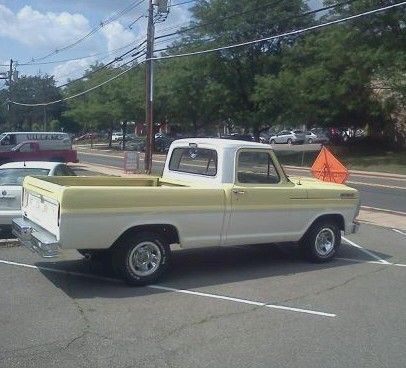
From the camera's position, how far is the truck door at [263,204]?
8.50m

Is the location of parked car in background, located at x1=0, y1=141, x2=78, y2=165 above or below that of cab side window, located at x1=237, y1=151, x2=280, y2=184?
below

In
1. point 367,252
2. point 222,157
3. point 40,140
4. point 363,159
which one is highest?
point 222,157

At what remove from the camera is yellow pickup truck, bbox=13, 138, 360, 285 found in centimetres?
742

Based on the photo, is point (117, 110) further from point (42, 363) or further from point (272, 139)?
point (42, 363)

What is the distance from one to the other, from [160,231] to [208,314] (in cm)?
165

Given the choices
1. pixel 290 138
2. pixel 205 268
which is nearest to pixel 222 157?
pixel 205 268

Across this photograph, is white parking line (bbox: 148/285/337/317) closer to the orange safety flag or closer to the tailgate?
the tailgate

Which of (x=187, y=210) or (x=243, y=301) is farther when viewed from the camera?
(x=187, y=210)

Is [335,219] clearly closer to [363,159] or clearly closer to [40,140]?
[40,140]

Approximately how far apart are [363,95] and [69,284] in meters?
32.2

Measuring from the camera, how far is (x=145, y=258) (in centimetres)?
792

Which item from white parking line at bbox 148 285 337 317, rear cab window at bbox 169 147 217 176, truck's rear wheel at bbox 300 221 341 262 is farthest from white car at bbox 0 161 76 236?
truck's rear wheel at bbox 300 221 341 262

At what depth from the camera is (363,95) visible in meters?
37.5

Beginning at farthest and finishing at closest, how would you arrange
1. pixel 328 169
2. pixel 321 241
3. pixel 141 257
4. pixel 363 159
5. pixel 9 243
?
pixel 363 159, pixel 328 169, pixel 9 243, pixel 321 241, pixel 141 257
